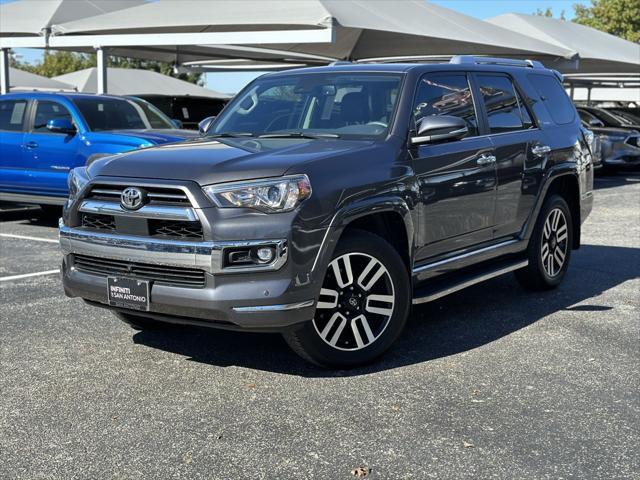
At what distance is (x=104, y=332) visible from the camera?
18.7 ft

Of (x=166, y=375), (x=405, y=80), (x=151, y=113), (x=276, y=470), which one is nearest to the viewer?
(x=276, y=470)

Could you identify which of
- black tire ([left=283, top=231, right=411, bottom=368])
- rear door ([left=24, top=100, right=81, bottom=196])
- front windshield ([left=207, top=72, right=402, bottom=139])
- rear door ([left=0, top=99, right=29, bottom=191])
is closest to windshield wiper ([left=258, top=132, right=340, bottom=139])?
front windshield ([left=207, top=72, right=402, bottom=139])

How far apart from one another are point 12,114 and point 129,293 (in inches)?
306

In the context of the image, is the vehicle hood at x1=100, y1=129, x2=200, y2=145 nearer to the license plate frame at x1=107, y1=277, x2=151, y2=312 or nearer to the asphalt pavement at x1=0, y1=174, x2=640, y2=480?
the asphalt pavement at x1=0, y1=174, x2=640, y2=480

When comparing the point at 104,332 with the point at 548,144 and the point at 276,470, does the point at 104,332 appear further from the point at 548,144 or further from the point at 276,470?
the point at 548,144

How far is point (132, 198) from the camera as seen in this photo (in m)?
4.59

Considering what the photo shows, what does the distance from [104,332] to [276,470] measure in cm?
250

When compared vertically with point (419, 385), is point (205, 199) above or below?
above

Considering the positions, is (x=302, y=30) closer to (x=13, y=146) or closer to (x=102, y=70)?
(x=102, y=70)

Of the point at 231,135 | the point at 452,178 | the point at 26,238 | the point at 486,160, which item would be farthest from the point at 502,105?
the point at 26,238

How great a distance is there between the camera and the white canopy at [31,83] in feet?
87.0

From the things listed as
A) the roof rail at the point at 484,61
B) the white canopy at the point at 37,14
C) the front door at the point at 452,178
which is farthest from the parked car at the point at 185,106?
the front door at the point at 452,178

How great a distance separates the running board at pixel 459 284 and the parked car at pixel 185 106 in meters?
12.2

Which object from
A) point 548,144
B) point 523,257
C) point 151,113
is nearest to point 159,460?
point 523,257
